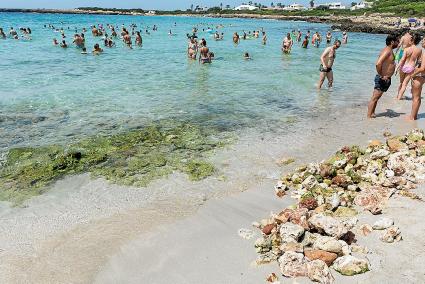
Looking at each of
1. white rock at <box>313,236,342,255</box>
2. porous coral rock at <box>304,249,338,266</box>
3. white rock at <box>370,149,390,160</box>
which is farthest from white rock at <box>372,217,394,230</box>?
white rock at <box>370,149,390,160</box>

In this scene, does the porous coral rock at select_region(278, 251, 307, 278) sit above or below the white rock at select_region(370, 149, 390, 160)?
below

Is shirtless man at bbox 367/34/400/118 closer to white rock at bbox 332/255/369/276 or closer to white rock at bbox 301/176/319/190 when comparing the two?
white rock at bbox 301/176/319/190

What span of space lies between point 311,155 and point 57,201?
17.1 feet

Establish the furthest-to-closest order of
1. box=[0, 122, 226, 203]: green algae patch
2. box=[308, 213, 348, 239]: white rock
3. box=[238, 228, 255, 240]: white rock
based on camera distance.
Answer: box=[0, 122, 226, 203]: green algae patch
box=[238, 228, 255, 240]: white rock
box=[308, 213, 348, 239]: white rock

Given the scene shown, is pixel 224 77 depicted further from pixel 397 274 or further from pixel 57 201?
pixel 397 274

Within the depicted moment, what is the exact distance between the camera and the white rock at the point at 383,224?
185 inches

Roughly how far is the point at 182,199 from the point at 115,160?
2265mm

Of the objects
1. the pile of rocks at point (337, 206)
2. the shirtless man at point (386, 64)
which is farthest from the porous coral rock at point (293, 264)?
the shirtless man at point (386, 64)

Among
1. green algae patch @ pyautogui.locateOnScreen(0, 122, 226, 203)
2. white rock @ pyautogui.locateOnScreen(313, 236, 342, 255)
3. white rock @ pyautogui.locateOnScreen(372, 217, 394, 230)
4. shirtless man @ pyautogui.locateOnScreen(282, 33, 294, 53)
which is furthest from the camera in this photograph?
shirtless man @ pyautogui.locateOnScreen(282, 33, 294, 53)

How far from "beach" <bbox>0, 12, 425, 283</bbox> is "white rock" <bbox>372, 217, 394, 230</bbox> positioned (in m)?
0.16

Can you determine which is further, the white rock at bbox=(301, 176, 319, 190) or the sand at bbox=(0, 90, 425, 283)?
the white rock at bbox=(301, 176, 319, 190)

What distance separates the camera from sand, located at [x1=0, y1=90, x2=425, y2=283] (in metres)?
4.38

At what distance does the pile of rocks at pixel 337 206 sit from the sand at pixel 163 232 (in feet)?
0.54

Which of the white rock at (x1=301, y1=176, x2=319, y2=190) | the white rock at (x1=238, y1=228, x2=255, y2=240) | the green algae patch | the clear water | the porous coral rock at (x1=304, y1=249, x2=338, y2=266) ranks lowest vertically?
the clear water
